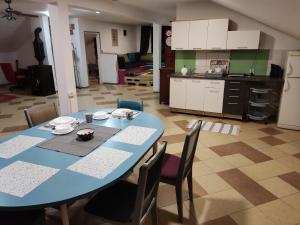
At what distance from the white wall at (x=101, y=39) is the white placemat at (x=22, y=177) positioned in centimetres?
660

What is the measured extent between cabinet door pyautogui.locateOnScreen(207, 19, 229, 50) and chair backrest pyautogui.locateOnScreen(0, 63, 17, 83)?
7.03 metres

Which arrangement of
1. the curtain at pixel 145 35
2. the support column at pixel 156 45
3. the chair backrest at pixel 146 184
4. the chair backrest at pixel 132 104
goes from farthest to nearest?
the curtain at pixel 145 35 → the support column at pixel 156 45 → the chair backrest at pixel 132 104 → the chair backrest at pixel 146 184

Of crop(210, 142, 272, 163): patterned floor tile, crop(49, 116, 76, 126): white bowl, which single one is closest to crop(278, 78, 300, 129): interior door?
crop(210, 142, 272, 163): patterned floor tile

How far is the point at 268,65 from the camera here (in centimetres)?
450

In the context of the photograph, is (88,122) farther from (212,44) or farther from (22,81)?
(22,81)

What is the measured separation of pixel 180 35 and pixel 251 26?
144 cm

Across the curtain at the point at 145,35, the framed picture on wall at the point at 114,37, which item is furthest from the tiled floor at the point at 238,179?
the curtain at the point at 145,35

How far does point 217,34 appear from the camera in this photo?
4410 millimetres

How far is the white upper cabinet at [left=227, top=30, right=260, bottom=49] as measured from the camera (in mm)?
4168

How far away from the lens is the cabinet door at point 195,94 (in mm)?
4590

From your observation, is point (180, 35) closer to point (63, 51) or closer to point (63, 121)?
point (63, 51)

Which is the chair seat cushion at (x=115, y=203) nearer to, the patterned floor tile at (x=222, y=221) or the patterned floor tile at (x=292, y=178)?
the patterned floor tile at (x=222, y=221)

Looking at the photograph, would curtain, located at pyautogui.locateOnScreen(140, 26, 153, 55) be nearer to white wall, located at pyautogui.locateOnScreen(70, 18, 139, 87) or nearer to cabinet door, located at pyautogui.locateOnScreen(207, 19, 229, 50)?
white wall, located at pyautogui.locateOnScreen(70, 18, 139, 87)

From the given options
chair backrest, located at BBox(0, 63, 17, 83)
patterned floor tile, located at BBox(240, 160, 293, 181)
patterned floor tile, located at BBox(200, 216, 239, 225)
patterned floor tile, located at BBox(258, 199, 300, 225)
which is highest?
chair backrest, located at BBox(0, 63, 17, 83)
